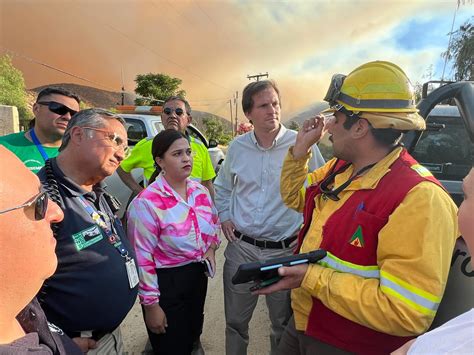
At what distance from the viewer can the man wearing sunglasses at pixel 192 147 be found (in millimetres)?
3635

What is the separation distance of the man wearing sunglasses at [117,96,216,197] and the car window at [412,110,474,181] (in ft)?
7.84

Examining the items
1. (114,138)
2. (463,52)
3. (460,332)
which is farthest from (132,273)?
(463,52)

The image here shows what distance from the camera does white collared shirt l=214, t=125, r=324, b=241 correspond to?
2.49 meters

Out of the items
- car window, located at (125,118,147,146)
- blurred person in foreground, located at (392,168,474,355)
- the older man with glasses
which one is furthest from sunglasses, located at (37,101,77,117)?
car window, located at (125,118,147,146)

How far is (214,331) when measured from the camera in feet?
10.4

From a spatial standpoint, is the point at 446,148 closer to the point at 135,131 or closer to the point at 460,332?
the point at 460,332

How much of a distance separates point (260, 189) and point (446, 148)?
8.61ft

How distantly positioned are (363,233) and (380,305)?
276 millimetres

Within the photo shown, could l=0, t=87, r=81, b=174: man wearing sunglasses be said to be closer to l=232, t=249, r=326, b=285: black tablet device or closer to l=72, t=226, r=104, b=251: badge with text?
l=72, t=226, r=104, b=251: badge with text

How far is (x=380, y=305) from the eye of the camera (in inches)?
48.1

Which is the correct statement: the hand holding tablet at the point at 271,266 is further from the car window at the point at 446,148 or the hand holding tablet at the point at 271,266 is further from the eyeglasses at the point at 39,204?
the car window at the point at 446,148

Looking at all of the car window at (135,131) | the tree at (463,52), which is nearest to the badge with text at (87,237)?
the car window at (135,131)

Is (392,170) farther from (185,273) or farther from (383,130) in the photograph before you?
(185,273)

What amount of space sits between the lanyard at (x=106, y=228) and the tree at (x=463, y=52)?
12949 mm
